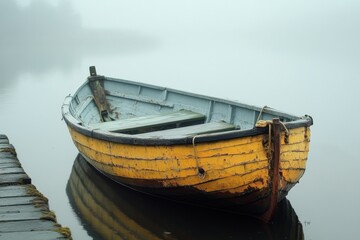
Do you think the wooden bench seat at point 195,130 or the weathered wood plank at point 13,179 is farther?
the wooden bench seat at point 195,130

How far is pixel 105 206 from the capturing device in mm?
9234

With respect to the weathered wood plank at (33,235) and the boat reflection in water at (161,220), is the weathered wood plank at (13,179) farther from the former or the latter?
the weathered wood plank at (33,235)

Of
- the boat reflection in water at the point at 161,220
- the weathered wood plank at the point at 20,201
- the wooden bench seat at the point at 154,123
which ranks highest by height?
the wooden bench seat at the point at 154,123

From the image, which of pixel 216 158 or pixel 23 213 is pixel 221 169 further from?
pixel 23 213

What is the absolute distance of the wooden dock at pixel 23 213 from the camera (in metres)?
5.05

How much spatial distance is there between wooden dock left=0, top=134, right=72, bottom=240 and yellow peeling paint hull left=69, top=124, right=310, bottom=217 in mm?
1910

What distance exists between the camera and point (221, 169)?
23.8ft

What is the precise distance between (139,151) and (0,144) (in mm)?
2690

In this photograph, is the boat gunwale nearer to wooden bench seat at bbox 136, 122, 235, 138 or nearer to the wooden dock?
wooden bench seat at bbox 136, 122, 235, 138

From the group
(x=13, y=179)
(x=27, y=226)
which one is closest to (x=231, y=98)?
(x=13, y=179)

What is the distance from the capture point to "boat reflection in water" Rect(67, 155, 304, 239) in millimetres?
7672

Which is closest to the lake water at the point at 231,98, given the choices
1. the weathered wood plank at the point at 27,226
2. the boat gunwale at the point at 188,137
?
the boat gunwale at the point at 188,137

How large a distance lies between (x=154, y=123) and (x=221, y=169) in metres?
3.08

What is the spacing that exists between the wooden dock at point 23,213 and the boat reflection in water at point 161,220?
1.79 metres
